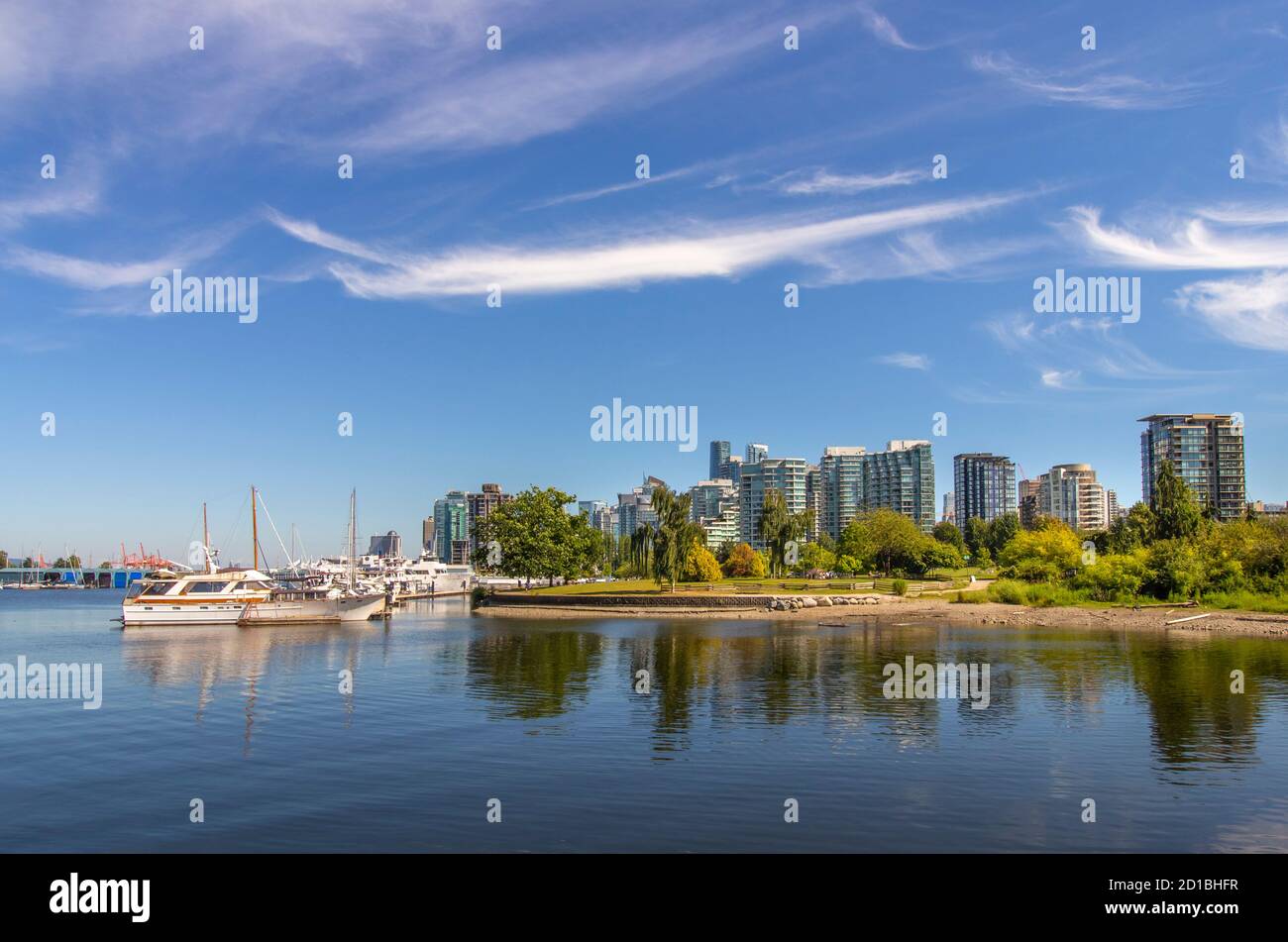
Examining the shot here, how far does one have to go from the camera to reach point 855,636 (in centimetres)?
7738

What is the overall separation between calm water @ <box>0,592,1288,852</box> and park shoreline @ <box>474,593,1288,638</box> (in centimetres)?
1772

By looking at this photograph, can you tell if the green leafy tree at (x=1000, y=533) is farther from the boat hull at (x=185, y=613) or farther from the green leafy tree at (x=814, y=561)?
the boat hull at (x=185, y=613)

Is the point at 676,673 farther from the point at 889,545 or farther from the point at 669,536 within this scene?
the point at 889,545

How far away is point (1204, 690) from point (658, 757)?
3018 centimetres

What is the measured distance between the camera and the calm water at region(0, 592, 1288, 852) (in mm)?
23578

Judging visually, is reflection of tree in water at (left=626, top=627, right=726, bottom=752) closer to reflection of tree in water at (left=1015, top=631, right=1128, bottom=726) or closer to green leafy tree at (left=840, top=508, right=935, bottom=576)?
reflection of tree in water at (left=1015, top=631, right=1128, bottom=726)

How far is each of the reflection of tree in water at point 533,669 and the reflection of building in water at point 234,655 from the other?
776 centimetres

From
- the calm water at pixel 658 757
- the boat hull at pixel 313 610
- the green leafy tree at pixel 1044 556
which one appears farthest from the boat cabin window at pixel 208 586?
the green leafy tree at pixel 1044 556

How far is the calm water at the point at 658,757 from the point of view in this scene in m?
23.6

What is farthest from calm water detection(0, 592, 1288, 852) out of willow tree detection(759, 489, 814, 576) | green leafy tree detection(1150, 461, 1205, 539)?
willow tree detection(759, 489, 814, 576)
